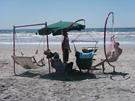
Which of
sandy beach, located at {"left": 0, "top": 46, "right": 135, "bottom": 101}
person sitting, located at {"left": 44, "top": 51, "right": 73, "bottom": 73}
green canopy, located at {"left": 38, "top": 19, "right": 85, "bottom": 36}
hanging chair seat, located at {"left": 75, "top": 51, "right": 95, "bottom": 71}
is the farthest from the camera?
green canopy, located at {"left": 38, "top": 19, "right": 85, "bottom": 36}

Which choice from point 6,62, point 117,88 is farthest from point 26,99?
point 6,62

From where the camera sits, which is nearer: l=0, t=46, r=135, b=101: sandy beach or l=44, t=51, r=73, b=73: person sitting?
l=0, t=46, r=135, b=101: sandy beach

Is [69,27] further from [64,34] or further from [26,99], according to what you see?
[26,99]

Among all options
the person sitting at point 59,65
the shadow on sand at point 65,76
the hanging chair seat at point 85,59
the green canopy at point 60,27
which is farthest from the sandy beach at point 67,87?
the green canopy at point 60,27

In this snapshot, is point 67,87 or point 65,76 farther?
point 65,76

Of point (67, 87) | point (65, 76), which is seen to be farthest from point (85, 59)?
point (67, 87)

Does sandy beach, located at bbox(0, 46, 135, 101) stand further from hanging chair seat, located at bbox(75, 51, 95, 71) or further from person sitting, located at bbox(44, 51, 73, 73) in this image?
hanging chair seat, located at bbox(75, 51, 95, 71)

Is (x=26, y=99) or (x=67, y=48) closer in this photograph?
(x=26, y=99)

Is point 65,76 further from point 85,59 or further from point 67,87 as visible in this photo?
point 67,87

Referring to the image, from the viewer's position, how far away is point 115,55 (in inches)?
556

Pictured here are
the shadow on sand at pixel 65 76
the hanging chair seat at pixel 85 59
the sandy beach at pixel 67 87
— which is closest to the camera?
the sandy beach at pixel 67 87

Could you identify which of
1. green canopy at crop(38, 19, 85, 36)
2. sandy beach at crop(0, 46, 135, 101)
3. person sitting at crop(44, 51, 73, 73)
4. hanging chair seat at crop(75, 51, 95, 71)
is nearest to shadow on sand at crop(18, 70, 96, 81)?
sandy beach at crop(0, 46, 135, 101)

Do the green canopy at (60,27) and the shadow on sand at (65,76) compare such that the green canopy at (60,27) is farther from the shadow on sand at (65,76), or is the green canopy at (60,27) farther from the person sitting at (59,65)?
the shadow on sand at (65,76)

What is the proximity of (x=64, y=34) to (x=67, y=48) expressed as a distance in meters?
0.54
